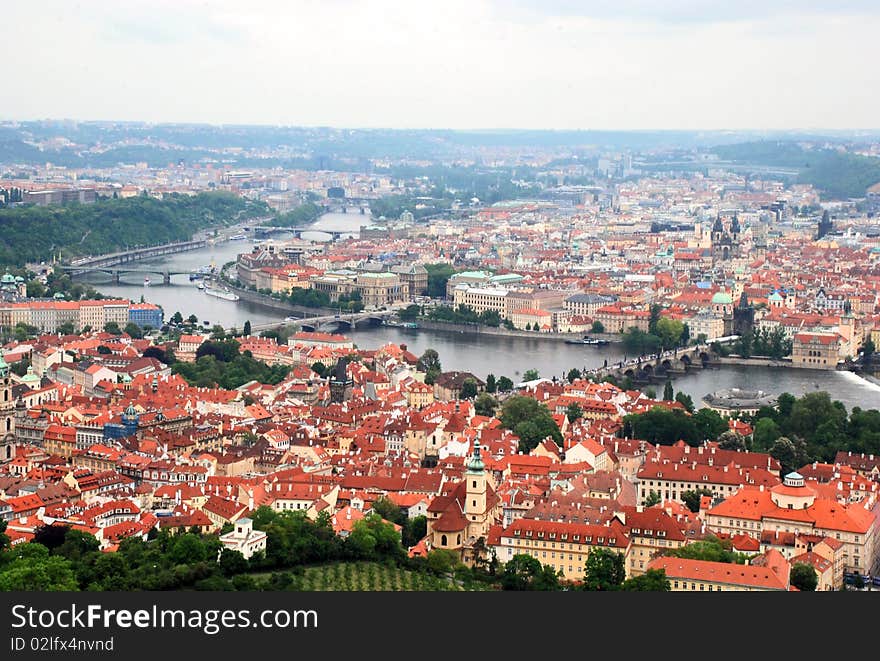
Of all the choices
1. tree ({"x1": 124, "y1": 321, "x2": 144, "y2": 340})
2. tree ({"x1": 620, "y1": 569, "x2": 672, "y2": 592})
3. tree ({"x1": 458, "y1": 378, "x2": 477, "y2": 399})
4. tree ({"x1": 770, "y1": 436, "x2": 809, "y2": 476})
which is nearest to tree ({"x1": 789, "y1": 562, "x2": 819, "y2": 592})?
tree ({"x1": 620, "y1": 569, "x2": 672, "y2": 592})

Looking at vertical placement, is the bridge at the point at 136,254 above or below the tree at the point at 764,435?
below

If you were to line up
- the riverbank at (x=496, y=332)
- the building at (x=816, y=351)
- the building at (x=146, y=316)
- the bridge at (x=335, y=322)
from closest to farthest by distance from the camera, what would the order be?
1. the building at (x=816, y=351)
2. the building at (x=146, y=316)
3. the bridge at (x=335, y=322)
4. the riverbank at (x=496, y=332)

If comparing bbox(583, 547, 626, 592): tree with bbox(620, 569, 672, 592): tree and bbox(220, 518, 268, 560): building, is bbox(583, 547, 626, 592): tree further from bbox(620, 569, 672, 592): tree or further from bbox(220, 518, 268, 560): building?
bbox(220, 518, 268, 560): building

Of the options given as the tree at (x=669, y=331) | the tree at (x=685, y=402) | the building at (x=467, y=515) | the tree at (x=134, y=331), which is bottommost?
the tree at (x=669, y=331)

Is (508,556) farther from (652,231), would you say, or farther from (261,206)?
(261,206)

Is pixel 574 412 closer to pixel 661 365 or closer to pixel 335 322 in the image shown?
pixel 661 365

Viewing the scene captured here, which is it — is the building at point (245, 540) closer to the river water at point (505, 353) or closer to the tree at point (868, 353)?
the river water at point (505, 353)

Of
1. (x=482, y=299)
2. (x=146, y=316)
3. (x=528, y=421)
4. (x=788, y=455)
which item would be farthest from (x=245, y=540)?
(x=482, y=299)

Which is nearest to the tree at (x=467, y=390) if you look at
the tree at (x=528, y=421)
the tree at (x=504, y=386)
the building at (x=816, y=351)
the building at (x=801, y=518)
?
the tree at (x=504, y=386)
